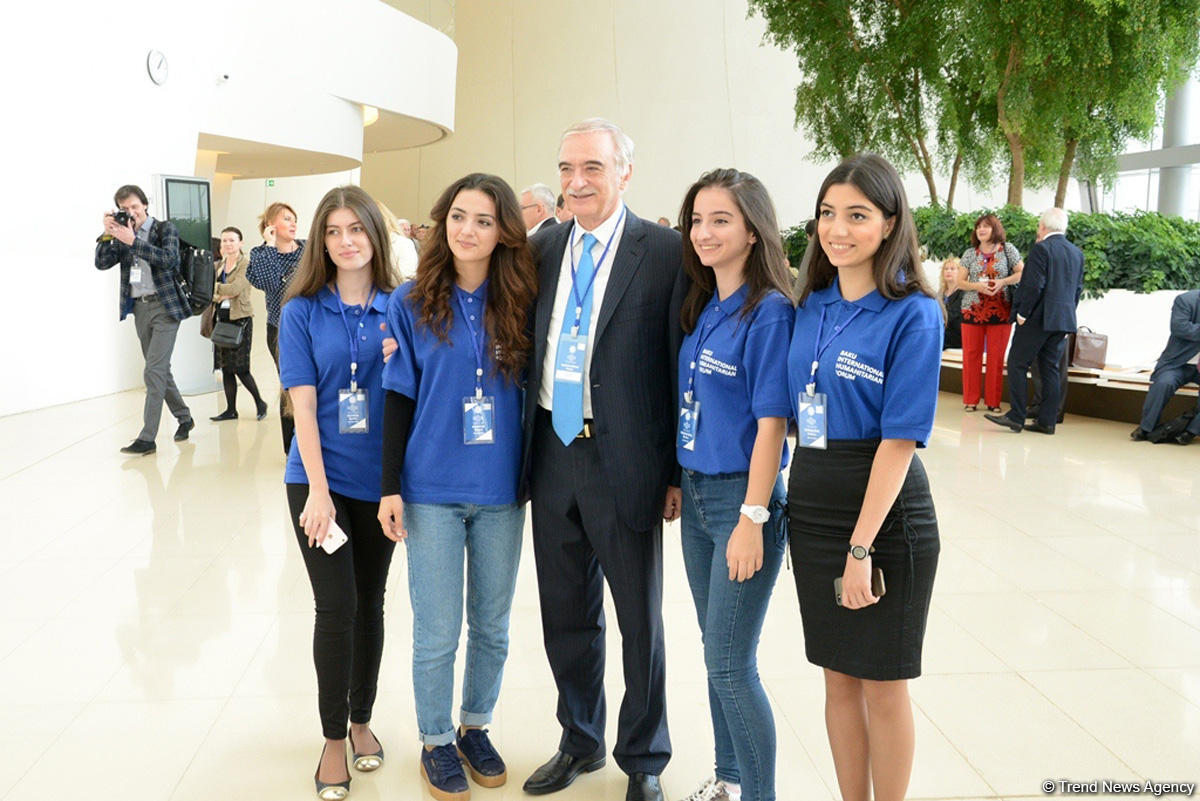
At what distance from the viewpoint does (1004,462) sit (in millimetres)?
6859

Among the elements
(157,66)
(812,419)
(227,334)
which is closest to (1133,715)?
(812,419)

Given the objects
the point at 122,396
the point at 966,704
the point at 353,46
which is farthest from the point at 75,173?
the point at 966,704

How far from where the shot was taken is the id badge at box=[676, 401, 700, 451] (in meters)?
2.23

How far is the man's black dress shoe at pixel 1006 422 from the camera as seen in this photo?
8094mm

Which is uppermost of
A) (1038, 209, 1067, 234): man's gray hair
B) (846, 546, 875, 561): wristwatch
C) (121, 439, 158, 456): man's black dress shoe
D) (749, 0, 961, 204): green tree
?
(749, 0, 961, 204): green tree

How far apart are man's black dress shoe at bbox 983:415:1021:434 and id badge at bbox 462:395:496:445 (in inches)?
264

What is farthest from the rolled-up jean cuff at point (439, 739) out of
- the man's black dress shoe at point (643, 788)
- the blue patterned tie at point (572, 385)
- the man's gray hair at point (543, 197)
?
the man's gray hair at point (543, 197)

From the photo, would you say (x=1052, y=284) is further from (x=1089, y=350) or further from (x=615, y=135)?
(x=615, y=135)

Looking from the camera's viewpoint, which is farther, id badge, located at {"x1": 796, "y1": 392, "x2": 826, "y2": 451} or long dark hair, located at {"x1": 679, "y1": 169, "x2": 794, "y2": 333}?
long dark hair, located at {"x1": 679, "y1": 169, "x2": 794, "y2": 333}

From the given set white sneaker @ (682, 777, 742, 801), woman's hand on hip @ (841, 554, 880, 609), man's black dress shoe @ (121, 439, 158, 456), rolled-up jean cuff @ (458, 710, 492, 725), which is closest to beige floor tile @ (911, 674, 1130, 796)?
white sneaker @ (682, 777, 742, 801)

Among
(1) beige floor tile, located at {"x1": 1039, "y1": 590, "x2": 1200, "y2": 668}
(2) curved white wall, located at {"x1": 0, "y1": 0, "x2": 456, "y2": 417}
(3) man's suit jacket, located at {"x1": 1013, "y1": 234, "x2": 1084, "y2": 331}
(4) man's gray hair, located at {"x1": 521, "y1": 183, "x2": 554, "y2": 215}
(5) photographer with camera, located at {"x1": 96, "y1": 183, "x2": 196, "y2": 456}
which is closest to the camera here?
(1) beige floor tile, located at {"x1": 1039, "y1": 590, "x2": 1200, "y2": 668}

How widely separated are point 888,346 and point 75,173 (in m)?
9.30

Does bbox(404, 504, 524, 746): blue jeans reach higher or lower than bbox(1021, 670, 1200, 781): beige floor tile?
higher

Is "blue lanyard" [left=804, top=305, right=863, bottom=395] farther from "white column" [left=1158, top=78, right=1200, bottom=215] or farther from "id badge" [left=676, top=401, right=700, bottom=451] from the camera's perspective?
"white column" [left=1158, top=78, right=1200, bottom=215]
